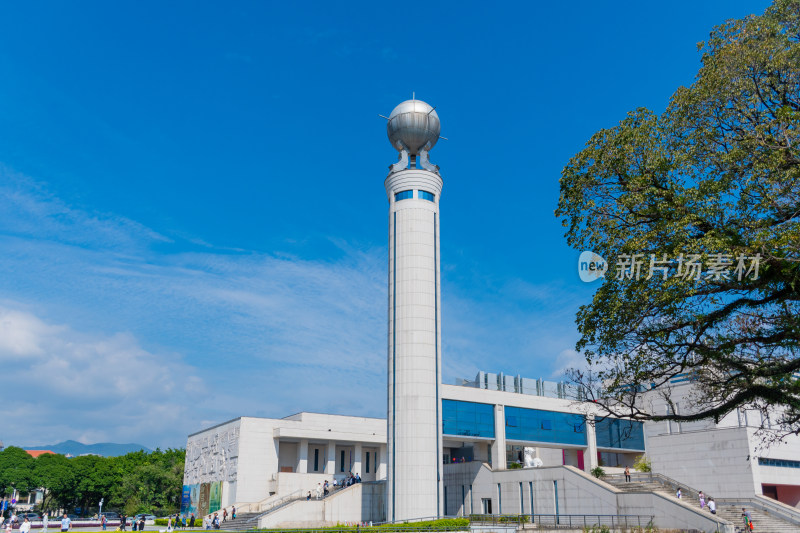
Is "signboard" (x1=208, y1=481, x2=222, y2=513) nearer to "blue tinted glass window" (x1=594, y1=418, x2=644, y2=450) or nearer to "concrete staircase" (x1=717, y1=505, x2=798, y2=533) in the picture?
"blue tinted glass window" (x1=594, y1=418, x2=644, y2=450)

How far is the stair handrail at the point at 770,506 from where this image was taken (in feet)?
139

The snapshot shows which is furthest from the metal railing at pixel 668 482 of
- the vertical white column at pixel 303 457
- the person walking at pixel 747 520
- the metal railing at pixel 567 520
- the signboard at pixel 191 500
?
the signboard at pixel 191 500


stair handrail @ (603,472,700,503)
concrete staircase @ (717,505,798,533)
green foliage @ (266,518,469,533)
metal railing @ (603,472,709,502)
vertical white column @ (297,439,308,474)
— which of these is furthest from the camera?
vertical white column @ (297,439,308,474)

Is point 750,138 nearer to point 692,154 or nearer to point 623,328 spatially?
point 692,154

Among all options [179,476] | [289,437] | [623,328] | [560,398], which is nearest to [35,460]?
[179,476]

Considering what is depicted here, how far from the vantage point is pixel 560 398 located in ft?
218

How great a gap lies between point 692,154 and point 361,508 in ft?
127

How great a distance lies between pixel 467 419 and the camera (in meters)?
57.8

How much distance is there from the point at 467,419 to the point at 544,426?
10364 mm

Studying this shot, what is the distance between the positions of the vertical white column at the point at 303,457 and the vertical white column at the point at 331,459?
1921 mm

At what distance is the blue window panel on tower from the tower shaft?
61.4 ft

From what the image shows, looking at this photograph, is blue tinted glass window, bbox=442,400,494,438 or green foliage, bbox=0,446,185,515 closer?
blue tinted glass window, bbox=442,400,494,438

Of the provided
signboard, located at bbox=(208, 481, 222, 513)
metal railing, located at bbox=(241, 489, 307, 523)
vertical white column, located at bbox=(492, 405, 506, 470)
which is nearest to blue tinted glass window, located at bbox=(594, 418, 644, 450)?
vertical white column, located at bbox=(492, 405, 506, 470)

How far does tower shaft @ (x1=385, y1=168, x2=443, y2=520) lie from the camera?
140 feet
